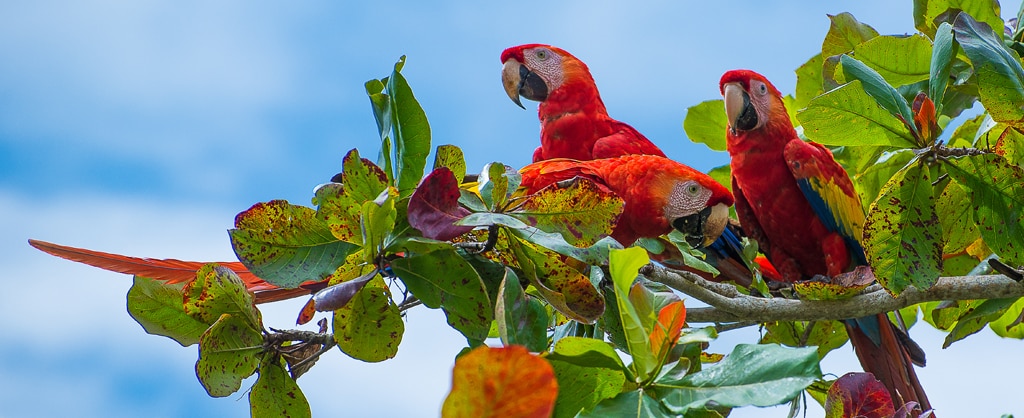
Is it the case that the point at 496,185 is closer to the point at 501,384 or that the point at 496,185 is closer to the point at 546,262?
the point at 546,262

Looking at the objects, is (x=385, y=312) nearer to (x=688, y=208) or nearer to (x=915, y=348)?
(x=688, y=208)

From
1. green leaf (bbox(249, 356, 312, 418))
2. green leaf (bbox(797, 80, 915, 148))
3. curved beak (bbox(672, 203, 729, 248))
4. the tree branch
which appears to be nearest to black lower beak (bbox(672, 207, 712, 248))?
curved beak (bbox(672, 203, 729, 248))

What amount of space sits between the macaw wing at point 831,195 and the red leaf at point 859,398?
1.10m

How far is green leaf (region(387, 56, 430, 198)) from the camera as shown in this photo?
1071mm

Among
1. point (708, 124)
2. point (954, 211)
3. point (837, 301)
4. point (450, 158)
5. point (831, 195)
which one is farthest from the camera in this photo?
point (708, 124)

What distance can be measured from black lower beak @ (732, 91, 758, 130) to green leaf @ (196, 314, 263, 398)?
153cm

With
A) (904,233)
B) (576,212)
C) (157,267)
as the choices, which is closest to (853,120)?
(904,233)

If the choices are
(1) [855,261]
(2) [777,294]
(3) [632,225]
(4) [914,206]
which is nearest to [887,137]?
(4) [914,206]

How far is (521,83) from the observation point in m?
2.79

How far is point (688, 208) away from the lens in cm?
189

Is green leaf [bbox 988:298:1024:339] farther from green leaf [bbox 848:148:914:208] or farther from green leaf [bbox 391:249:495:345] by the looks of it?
green leaf [bbox 391:249:495:345]

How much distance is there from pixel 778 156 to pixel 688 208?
504mm

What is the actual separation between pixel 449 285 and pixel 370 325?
0.14 metres

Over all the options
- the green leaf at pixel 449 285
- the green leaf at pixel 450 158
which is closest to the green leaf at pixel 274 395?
the green leaf at pixel 449 285
